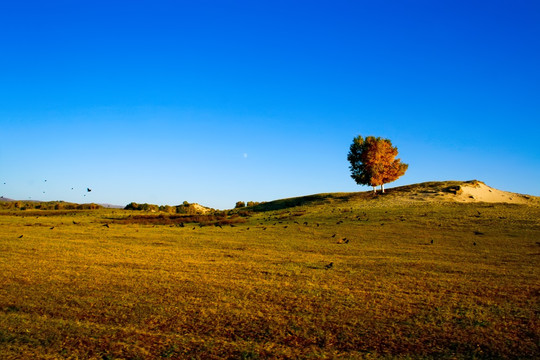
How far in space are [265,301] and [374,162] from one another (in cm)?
5666

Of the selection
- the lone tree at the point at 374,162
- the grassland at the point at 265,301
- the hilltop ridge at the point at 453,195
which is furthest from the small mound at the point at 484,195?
A: the grassland at the point at 265,301

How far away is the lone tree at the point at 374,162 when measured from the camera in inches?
2506

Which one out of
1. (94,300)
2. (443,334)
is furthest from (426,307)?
(94,300)

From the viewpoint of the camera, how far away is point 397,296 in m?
10.9

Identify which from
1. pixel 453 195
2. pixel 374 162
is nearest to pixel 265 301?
pixel 453 195

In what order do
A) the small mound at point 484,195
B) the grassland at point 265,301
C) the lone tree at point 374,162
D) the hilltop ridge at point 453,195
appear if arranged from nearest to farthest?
the grassland at point 265,301 → the hilltop ridge at point 453,195 → the small mound at point 484,195 → the lone tree at point 374,162

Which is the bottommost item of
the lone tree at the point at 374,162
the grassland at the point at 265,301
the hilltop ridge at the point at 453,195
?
the grassland at the point at 265,301

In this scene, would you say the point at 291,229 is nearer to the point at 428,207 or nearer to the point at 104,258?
the point at 104,258

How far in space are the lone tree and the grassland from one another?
140 feet

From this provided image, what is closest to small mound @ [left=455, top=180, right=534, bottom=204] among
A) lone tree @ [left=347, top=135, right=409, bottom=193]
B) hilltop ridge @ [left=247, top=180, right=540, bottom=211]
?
hilltop ridge @ [left=247, top=180, right=540, bottom=211]

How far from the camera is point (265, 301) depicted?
10211 mm

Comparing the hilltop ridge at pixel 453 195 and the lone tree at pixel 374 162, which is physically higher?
the lone tree at pixel 374 162

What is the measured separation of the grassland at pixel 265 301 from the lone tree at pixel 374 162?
42.7 meters

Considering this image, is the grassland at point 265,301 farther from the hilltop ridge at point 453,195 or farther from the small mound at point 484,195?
the small mound at point 484,195
